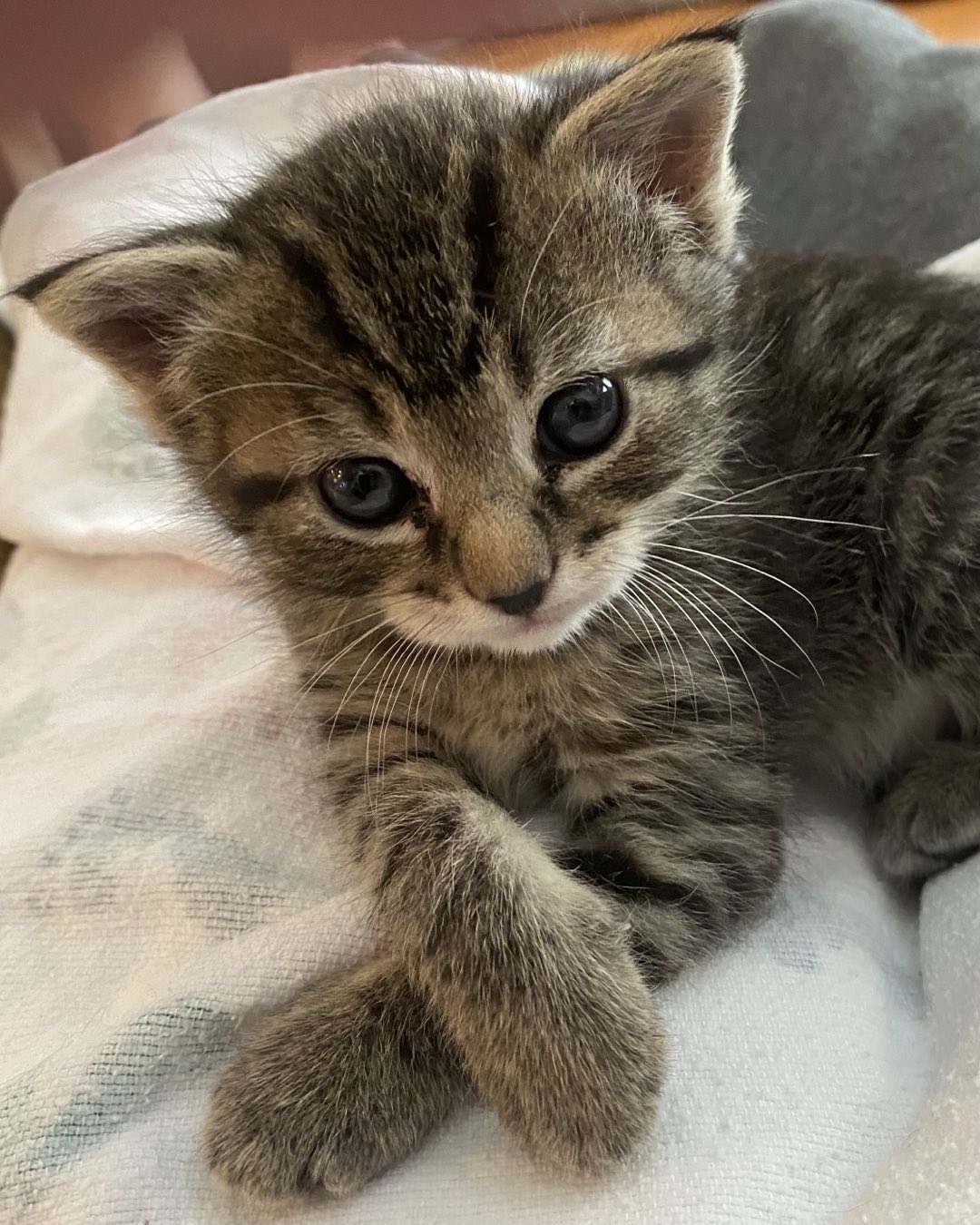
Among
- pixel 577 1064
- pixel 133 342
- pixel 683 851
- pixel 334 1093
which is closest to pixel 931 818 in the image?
pixel 683 851

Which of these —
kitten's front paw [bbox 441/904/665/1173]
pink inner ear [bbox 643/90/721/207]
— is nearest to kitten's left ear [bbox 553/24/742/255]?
pink inner ear [bbox 643/90/721/207]

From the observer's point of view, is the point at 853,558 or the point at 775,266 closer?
the point at 853,558

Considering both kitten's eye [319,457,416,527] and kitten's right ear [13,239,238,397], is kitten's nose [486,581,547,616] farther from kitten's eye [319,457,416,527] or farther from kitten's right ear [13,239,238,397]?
kitten's right ear [13,239,238,397]

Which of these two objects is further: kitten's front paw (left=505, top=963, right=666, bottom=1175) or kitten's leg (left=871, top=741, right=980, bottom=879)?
kitten's leg (left=871, top=741, right=980, bottom=879)

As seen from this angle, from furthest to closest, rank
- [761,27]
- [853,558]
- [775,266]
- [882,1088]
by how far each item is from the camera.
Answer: [761,27]
[775,266]
[853,558]
[882,1088]

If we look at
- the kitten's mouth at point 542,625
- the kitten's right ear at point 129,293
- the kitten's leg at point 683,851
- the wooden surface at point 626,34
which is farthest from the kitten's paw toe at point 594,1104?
the wooden surface at point 626,34

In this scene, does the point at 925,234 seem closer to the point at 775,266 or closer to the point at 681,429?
the point at 775,266

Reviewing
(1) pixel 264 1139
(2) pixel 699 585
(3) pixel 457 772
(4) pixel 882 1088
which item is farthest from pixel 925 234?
(1) pixel 264 1139
